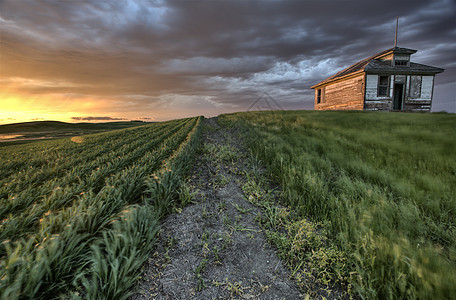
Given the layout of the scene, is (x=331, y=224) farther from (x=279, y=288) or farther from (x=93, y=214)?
(x=93, y=214)

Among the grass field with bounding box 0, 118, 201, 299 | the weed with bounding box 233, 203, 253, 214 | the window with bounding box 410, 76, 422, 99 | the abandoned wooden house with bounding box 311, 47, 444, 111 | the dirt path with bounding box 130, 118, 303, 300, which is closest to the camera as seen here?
the grass field with bounding box 0, 118, 201, 299

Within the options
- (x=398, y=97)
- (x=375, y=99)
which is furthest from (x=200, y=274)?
(x=398, y=97)

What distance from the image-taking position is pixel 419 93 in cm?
1741

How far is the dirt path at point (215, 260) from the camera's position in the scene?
6.00 feet

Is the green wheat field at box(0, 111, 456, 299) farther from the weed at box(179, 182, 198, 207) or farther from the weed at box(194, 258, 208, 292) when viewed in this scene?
the weed at box(194, 258, 208, 292)

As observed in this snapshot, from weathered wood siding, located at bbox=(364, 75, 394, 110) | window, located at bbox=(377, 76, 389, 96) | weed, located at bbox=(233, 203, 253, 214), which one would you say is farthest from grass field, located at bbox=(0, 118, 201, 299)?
window, located at bbox=(377, 76, 389, 96)

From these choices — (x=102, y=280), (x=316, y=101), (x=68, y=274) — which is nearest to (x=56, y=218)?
(x=68, y=274)

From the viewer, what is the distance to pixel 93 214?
7.48 ft

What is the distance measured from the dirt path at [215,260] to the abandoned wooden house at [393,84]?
1955 centimetres

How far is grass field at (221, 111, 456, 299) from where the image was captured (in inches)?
63.6

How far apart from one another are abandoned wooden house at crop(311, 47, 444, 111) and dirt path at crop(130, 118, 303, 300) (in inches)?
770

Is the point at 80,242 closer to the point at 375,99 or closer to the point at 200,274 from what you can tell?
the point at 200,274

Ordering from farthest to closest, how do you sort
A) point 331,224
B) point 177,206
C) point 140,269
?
point 177,206 → point 331,224 → point 140,269

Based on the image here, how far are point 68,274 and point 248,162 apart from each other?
14.4ft
